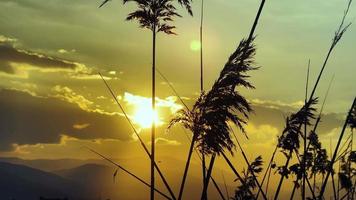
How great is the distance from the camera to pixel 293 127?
969 centimetres

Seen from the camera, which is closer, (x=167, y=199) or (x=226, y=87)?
(x=167, y=199)

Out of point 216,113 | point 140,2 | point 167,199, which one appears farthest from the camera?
point 140,2

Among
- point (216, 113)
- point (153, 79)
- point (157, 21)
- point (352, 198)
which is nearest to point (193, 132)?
point (216, 113)

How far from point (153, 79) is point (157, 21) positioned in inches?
53.1

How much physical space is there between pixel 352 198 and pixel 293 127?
5.00 feet

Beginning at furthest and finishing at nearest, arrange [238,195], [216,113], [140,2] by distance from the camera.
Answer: [238,195]
[140,2]
[216,113]

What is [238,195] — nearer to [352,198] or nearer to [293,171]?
[293,171]

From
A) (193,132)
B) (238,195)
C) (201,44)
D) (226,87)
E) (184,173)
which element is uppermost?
(201,44)

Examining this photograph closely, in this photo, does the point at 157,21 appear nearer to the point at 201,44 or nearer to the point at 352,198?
the point at 201,44

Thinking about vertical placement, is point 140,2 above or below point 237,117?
above

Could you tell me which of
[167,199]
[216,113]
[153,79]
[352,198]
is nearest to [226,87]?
[216,113]

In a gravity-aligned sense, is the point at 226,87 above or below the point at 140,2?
below

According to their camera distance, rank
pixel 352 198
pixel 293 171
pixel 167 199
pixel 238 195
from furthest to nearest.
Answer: pixel 238 195 < pixel 293 171 < pixel 352 198 < pixel 167 199

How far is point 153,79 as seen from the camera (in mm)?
8180
